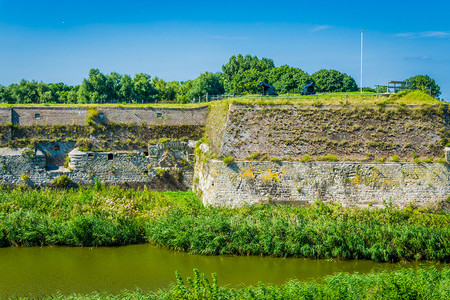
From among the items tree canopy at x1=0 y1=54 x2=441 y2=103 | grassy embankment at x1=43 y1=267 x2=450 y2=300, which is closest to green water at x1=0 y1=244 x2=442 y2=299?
grassy embankment at x1=43 y1=267 x2=450 y2=300

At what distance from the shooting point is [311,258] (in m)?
14.3

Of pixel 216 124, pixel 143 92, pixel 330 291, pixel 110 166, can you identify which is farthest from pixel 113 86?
pixel 330 291

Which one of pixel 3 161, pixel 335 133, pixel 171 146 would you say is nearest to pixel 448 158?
pixel 335 133

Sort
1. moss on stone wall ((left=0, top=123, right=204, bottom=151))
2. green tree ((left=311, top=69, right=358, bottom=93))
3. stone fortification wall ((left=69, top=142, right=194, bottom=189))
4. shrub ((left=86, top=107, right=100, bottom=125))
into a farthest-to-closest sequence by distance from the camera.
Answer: green tree ((left=311, top=69, right=358, bottom=93)) < shrub ((left=86, top=107, right=100, bottom=125)) < moss on stone wall ((left=0, top=123, right=204, bottom=151)) < stone fortification wall ((left=69, top=142, right=194, bottom=189))

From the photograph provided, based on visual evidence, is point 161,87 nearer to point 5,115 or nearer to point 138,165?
point 5,115

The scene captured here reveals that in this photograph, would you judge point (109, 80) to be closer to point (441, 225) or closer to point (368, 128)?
point (368, 128)

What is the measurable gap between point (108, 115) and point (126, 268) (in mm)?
11859

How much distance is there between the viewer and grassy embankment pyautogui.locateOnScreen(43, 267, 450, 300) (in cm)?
1027

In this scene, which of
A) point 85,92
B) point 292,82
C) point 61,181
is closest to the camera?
point 61,181

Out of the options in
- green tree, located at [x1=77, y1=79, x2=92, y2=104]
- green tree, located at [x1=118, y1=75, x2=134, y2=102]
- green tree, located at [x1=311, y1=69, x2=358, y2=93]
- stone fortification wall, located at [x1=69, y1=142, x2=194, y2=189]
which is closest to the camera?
stone fortification wall, located at [x1=69, y1=142, x2=194, y2=189]

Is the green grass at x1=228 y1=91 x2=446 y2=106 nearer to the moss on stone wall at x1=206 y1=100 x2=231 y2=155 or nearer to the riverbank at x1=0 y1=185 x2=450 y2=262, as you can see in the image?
the moss on stone wall at x1=206 y1=100 x2=231 y2=155

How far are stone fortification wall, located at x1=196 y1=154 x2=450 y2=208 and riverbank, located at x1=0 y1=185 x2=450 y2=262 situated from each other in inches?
22.0

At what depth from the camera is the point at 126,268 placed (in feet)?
44.5

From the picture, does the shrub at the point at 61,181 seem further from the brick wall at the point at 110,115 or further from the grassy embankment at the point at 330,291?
the grassy embankment at the point at 330,291
